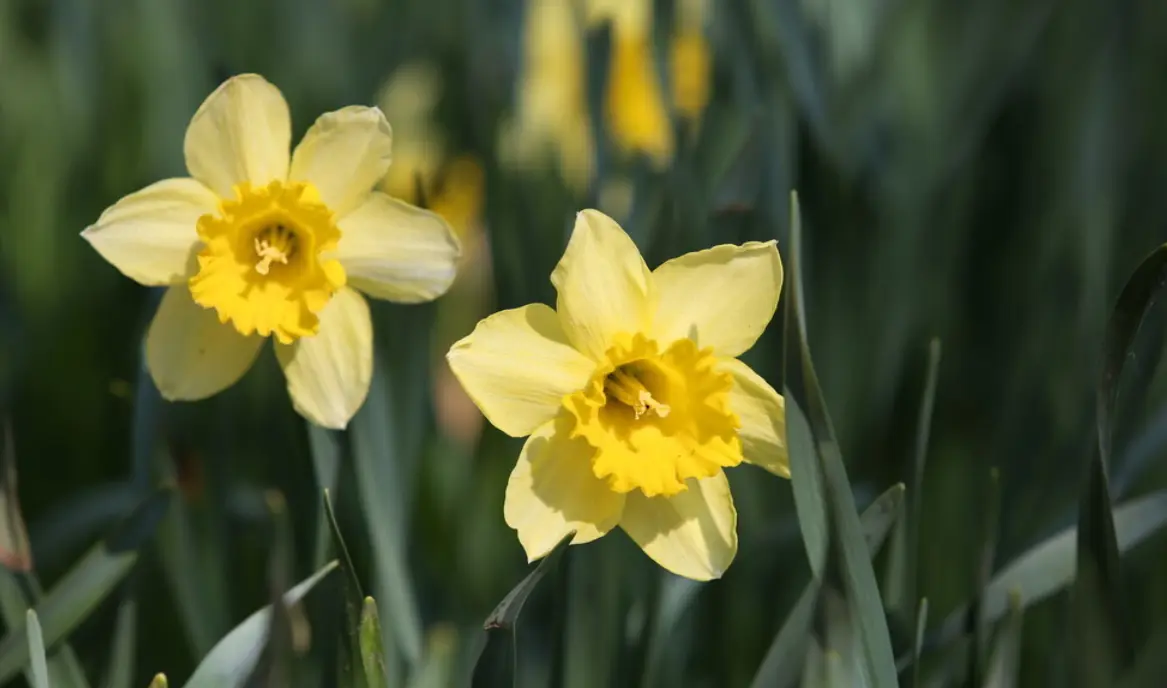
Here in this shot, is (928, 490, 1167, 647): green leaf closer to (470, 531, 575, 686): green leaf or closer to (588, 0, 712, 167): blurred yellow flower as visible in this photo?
(470, 531, 575, 686): green leaf

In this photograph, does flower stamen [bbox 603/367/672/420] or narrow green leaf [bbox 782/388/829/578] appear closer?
narrow green leaf [bbox 782/388/829/578]

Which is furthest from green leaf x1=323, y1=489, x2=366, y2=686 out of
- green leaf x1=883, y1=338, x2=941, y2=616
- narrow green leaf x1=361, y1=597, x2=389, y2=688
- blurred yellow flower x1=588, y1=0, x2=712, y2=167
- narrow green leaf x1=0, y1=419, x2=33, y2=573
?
blurred yellow flower x1=588, y1=0, x2=712, y2=167

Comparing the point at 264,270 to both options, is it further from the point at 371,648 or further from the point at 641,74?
the point at 641,74

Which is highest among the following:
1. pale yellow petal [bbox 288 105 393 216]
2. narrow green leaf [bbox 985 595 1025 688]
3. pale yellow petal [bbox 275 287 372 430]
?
pale yellow petal [bbox 288 105 393 216]

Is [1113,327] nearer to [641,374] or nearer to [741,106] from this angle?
[641,374]

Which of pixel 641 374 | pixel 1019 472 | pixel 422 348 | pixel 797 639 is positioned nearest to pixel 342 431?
pixel 422 348
